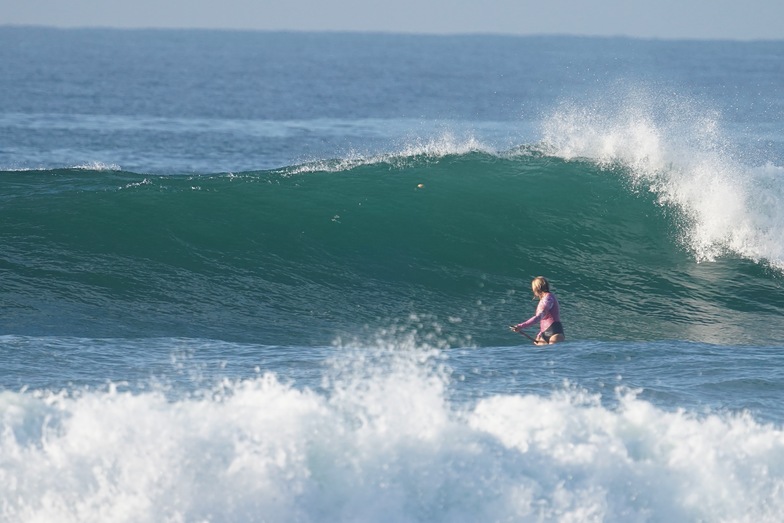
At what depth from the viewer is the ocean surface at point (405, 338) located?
895cm

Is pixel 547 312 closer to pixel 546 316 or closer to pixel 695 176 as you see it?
pixel 546 316

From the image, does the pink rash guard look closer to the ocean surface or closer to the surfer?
the surfer

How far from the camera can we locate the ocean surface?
29.4ft

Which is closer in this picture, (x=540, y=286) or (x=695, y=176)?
(x=540, y=286)

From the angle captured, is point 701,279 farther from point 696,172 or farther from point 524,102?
point 524,102

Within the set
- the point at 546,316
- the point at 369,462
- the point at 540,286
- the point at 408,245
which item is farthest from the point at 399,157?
the point at 369,462

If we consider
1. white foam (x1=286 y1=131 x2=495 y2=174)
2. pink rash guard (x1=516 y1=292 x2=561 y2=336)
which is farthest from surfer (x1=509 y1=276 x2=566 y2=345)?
white foam (x1=286 y1=131 x2=495 y2=174)

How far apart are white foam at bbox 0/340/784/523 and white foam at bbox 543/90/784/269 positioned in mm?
7631

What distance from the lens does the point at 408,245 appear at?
17.3 metres

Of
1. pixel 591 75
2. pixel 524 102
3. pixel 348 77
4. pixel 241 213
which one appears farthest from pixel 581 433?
pixel 591 75

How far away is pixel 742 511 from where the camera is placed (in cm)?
905

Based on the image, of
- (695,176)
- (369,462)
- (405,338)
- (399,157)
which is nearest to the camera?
(369,462)

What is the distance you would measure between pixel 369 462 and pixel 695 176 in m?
10.8

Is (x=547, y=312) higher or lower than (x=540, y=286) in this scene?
lower
